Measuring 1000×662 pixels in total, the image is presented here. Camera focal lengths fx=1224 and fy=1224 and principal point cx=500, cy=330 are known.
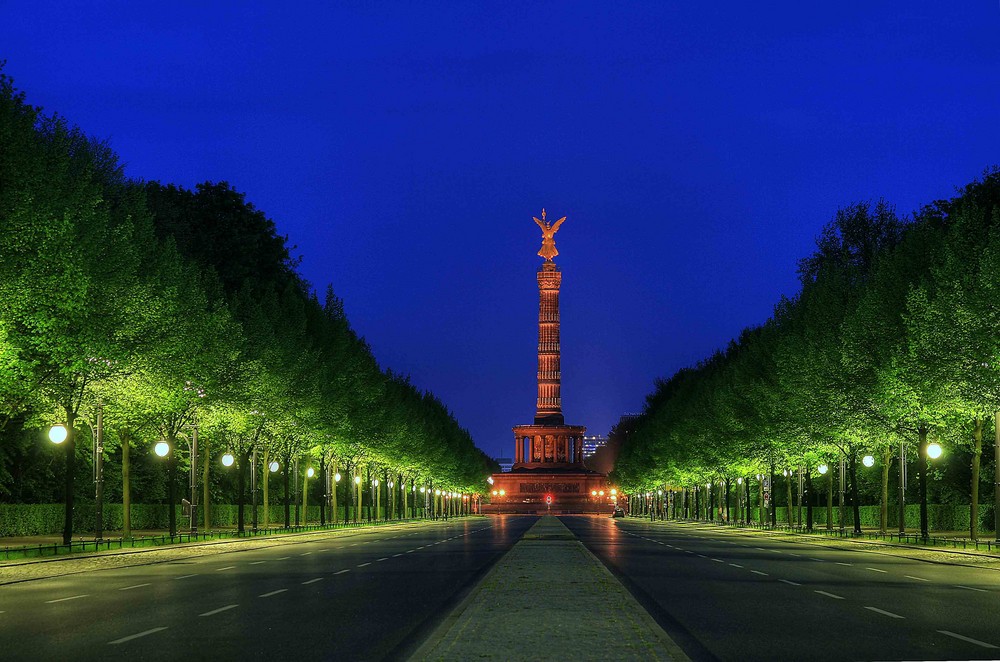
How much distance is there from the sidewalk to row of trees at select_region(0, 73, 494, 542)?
19.0 metres

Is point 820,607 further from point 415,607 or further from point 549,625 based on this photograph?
point 415,607

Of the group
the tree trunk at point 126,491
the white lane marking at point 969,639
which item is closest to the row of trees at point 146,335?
the tree trunk at point 126,491

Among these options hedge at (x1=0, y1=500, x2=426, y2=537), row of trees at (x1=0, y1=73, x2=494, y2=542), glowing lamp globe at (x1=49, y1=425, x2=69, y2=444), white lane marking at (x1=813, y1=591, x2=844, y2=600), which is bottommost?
hedge at (x1=0, y1=500, x2=426, y2=537)

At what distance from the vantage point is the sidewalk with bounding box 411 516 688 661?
48.3ft

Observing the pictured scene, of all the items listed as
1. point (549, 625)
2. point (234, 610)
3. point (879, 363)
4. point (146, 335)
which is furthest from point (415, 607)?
point (879, 363)

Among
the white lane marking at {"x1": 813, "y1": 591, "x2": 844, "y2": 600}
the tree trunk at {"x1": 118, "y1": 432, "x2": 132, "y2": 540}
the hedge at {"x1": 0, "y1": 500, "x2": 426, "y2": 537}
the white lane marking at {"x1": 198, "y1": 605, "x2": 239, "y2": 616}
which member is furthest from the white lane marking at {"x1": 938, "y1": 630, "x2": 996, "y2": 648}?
the hedge at {"x1": 0, "y1": 500, "x2": 426, "y2": 537}

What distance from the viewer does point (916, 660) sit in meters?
15.1

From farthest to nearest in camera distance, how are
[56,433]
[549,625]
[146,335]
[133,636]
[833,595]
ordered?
[146,335] < [56,433] < [833,595] < [133,636] < [549,625]

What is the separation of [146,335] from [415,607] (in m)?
28.0

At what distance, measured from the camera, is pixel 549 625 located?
58.3 ft

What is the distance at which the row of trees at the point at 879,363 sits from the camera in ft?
156

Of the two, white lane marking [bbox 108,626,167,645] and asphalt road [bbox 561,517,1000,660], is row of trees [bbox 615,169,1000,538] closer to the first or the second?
asphalt road [bbox 561,517,1000,660]

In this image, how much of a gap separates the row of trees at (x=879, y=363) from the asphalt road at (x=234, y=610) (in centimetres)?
2130

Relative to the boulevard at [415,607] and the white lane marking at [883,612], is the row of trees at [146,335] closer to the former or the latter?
the boulevard at [415,607]
